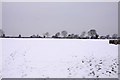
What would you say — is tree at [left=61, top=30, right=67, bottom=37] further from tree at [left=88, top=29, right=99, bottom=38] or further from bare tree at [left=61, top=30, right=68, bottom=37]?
tree at [left=88, top=29, right=99, bottom=38]

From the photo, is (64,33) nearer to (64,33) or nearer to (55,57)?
(64,33)

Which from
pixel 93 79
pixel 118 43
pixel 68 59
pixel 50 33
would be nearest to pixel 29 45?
pixel 50 33

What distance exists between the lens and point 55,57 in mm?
3436

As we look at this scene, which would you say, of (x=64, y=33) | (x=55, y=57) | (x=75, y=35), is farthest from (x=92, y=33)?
(x=55, y=57)

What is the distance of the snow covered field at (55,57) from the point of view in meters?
3.42

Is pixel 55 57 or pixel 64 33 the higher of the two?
pixel 64 33

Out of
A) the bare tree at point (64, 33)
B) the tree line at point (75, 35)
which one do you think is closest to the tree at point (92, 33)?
the tree line at point (75, 35)

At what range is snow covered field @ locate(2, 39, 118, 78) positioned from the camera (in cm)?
342

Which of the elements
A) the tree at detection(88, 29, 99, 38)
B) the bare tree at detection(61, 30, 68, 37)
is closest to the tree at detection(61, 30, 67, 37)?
the bare tree at detection(61, 30, 68, 37)

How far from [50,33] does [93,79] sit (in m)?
1.02

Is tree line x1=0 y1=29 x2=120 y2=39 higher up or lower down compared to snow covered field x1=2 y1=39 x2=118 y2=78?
higher up

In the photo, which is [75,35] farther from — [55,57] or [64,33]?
[55,57]

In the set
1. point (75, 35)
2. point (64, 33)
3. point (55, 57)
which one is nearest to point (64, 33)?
point (64, 33)

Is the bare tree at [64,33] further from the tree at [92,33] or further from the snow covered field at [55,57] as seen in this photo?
the tree at [92,33]
